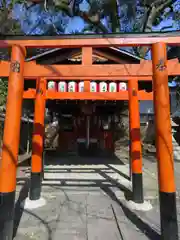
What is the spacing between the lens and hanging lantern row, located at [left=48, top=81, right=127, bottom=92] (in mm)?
A: 5715

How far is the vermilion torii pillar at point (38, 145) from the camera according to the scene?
4.68 metres

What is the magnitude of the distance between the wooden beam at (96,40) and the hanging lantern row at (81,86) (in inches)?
95.9

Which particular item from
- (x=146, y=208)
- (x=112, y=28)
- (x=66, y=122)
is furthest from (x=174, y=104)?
(x=146, y=208)

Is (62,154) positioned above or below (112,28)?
below

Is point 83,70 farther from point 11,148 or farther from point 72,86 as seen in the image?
point 72,86

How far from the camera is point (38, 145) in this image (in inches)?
193

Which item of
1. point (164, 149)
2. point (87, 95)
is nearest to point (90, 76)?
point (87, 95)

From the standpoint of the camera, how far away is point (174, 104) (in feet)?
56.3

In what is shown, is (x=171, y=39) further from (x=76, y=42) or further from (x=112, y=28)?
(x=112, y=28)

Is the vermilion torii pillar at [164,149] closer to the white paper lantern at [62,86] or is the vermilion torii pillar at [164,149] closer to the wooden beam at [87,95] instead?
the wooden beam at [87,95]

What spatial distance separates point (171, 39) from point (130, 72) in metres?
0.77

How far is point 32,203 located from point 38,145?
129 centimetres

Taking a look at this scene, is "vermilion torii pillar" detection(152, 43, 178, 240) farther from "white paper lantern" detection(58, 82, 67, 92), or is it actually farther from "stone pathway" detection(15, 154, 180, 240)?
"white paper lantern" detection(58, 82, 67, 92)

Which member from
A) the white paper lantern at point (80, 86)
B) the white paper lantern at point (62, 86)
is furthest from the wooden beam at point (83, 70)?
the white paper lantern at point (62, 86)
